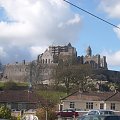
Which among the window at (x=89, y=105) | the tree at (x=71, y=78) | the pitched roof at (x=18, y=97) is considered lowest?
the window at (x=89, y=105)

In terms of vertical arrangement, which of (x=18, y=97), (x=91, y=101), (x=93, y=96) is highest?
(x=93, y=96)

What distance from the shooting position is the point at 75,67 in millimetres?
126750

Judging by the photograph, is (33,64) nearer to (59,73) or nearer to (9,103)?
(59,73)

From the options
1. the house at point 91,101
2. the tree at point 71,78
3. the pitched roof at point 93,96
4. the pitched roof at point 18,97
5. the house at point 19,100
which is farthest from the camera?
the tree at point 71,78

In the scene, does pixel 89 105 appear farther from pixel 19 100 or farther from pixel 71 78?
pixel 71 78

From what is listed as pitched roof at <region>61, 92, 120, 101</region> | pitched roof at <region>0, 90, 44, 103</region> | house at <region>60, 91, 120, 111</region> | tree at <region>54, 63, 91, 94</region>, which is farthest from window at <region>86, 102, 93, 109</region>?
tree at <region>54, 63, 91, 94</region>

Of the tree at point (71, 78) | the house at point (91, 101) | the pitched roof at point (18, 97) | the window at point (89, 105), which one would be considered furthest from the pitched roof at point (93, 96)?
the tree at point (71, 78)

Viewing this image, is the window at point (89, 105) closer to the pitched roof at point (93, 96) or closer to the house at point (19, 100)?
the pitched roof at point (93, 96)

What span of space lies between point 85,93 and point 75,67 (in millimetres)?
42029

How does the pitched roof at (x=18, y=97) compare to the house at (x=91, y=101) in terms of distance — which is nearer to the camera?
the house at (x=91, y=101)

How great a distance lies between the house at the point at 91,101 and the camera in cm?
8256

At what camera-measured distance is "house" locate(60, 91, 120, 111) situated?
82562mm

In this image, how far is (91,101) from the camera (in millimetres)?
83438

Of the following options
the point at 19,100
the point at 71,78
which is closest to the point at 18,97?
the point at 19,100
